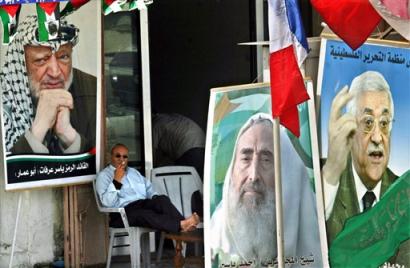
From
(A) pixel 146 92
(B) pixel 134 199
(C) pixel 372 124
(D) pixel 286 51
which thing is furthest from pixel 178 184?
(D) pixel 286 51

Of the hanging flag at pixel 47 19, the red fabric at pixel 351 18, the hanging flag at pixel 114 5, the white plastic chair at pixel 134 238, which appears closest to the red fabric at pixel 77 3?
the hanging flag at pixel 47 19

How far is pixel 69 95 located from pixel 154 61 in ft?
5.23

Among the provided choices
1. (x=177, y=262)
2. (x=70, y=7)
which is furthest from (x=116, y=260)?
(x=70, y=7)

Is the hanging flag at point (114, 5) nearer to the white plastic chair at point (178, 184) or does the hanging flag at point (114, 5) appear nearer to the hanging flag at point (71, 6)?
the hanging flag at point (71, 6)

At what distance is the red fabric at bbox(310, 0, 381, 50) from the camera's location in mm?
7066

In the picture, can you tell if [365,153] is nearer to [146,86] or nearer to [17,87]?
[146,86]

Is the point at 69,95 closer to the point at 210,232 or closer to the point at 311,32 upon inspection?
the point at 210,232

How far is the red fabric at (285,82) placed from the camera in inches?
278

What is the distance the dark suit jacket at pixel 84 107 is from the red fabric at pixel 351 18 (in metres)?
2.71

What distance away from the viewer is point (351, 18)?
7082 mm

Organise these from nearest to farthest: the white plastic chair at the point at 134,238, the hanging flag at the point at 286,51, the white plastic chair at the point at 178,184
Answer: the hanging flag at the point at 286,51 → the white plastic chair at the point at 134,238 → the white plastic chair at the point at 178,184

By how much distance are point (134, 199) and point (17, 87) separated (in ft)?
4.36

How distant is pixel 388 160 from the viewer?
8312 mm

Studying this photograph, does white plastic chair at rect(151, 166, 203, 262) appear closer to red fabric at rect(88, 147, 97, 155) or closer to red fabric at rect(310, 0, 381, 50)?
red fabric at rect(88, 147, 97, 155)
